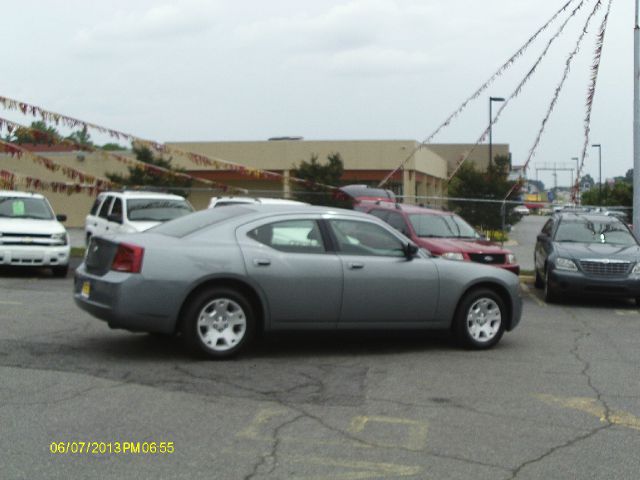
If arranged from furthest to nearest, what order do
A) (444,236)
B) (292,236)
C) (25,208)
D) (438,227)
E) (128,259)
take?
(25,208) < (438,227) < (444,236) < (292,236) < (128,259)

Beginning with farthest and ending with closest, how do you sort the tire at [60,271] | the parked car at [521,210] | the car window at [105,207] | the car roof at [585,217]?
the parked car at [521,210] → the car window at [105,207] → the tire at [60,271] → the car roof at [585,217]

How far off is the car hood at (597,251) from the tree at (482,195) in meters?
6.88

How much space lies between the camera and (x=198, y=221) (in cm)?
912

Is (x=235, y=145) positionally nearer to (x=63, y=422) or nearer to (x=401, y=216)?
(x=401, y=216)

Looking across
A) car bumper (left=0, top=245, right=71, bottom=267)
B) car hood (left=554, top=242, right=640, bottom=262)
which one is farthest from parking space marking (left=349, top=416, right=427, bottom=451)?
car bumper (left=0, top=245, right=71, bottom=267)

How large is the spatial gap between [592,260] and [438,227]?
2.76 meters

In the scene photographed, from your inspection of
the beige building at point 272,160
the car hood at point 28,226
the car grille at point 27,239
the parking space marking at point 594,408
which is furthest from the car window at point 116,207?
the beige building at point 272,160

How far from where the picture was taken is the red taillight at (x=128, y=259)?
27.1 ft

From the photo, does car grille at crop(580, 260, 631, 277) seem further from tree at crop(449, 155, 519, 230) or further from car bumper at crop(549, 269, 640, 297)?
tree at crop(449, 155, 519, 230)

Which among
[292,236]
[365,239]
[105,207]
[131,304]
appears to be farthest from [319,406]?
[105,207]

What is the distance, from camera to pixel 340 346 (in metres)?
9.77

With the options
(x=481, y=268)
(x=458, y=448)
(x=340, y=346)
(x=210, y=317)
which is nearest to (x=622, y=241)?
(x=481, y=268)

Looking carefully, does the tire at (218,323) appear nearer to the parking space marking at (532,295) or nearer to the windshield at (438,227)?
the windshield at (438,227)

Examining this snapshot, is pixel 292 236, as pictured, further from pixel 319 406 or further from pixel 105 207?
pixel 105 207
